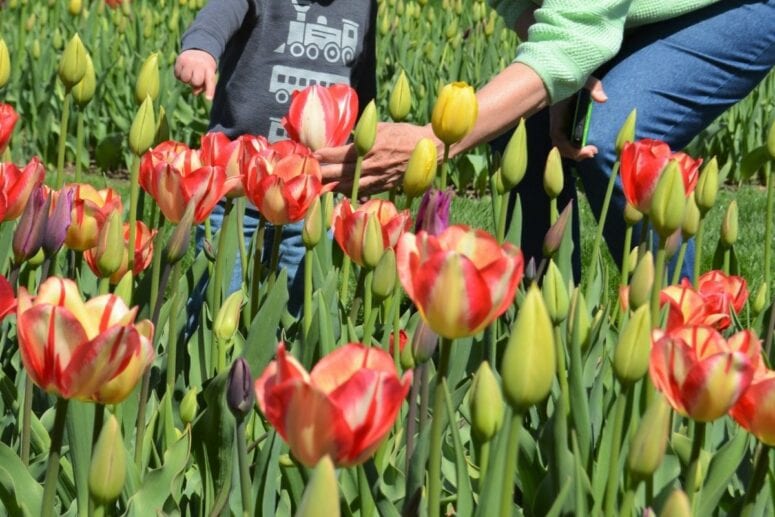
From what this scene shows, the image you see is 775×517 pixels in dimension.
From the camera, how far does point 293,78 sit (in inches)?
104

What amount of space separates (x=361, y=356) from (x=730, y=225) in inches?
44.1

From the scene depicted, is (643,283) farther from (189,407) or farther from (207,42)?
(207,42)

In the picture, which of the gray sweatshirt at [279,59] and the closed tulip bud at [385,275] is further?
the gray sweatshirt at [279,59]

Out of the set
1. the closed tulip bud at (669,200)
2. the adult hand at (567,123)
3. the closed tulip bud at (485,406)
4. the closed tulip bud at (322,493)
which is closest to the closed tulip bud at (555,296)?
the closed tulip bud at (669,200)

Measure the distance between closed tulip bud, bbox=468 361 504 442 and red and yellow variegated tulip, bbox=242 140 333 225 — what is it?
52 centimetres

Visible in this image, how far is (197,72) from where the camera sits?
1.95 m

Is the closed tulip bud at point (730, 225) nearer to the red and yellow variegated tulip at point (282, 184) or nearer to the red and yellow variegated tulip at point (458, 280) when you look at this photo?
the red and yellow variegated tulip at point (282, 184)

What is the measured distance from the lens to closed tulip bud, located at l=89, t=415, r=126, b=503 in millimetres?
876

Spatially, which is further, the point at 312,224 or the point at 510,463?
the point at 312,224

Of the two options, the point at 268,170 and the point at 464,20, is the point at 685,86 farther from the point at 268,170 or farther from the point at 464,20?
the point at 464,20

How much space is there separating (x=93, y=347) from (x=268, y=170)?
59cm

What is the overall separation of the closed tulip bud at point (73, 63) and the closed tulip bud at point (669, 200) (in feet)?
2.82

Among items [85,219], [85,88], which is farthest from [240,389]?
[85,88]

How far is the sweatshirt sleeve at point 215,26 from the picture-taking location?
2158 mm
